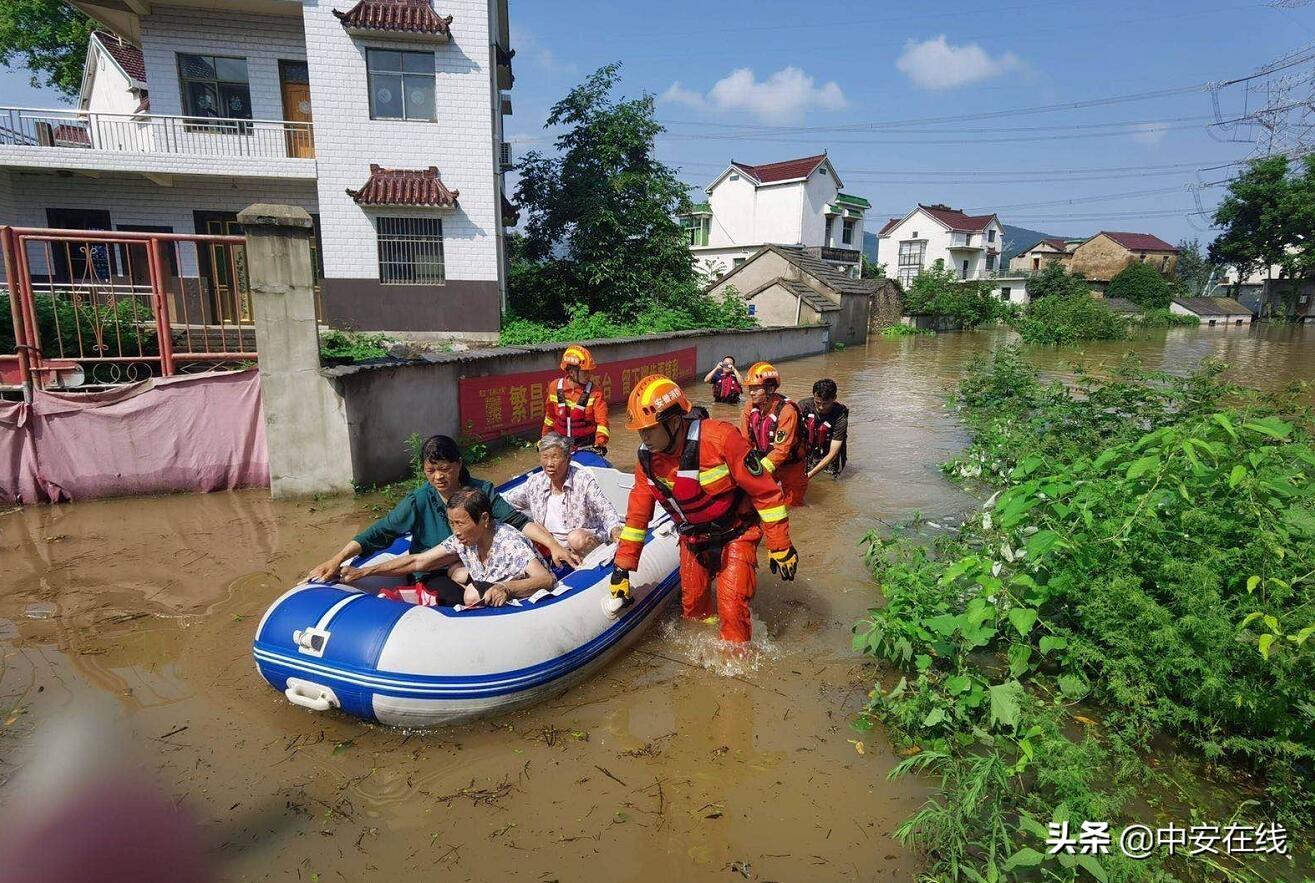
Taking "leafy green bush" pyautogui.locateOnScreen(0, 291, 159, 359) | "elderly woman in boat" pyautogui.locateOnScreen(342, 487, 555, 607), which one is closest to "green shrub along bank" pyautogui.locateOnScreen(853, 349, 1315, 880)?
"elderly woman in boat" pyautogui.locateOnScreen(342, 487, 555, 607)

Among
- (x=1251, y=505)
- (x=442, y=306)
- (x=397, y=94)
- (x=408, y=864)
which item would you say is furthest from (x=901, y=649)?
(x=397, y=94)

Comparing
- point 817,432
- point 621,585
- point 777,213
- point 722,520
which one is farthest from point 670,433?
point 777,213

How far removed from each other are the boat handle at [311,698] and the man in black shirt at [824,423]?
16.4 ft

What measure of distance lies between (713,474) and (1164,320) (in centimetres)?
4875

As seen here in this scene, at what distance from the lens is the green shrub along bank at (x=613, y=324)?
15609 mm

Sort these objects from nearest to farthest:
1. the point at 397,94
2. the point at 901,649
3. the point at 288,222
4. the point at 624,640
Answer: the point at 901,649 < the point at 624,640 < the point at 288,222 < the point at 397,94

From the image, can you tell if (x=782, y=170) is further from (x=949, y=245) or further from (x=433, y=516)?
(x=433, y=516)

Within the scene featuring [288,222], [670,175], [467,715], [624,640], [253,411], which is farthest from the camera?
[670,175]

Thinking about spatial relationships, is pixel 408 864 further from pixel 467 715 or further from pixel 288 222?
pixel 288 222

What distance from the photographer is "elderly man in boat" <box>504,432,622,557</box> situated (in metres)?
4.83

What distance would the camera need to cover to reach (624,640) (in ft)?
14.1

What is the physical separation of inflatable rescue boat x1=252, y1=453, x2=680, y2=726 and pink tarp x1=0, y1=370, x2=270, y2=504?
13.9 feet

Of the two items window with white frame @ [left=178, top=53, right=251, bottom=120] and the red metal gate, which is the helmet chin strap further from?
window with white frame @ [left=178, top=53, right=251, bottom=120]

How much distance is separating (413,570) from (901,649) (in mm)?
2897
